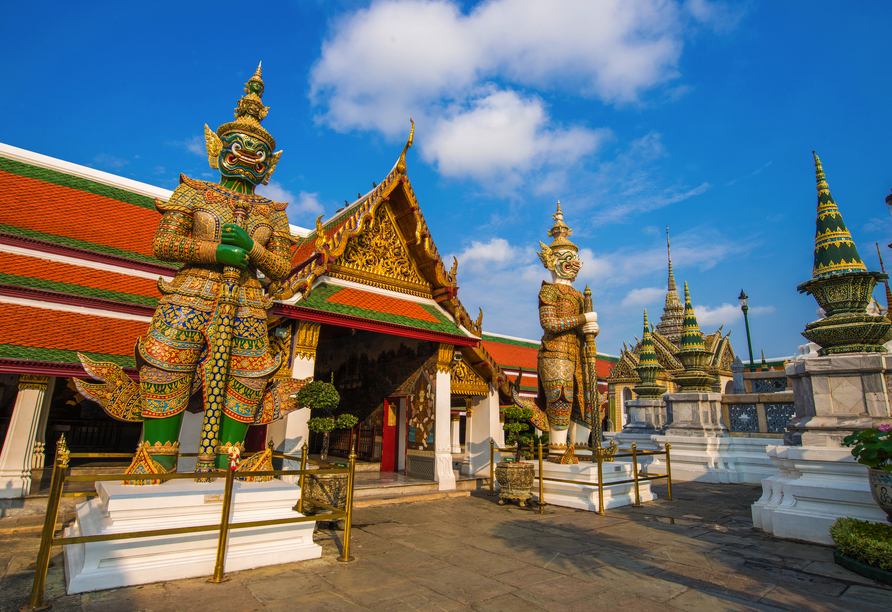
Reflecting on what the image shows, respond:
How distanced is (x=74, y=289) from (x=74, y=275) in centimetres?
52

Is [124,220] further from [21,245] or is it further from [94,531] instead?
[94,531]

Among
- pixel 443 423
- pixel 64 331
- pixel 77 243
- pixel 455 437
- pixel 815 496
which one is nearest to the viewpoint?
pixel 815 496

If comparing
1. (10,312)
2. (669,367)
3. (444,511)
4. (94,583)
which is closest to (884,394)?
(444,511)

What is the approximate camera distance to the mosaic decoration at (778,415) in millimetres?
10867

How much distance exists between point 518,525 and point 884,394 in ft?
15.1

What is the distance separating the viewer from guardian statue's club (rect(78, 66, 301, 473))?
14.4 feet

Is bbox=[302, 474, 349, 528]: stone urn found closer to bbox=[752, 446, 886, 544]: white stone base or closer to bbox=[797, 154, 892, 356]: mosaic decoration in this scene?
bbox=[752, 446, 886, 544]: white stone base

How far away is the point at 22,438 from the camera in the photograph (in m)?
6.57

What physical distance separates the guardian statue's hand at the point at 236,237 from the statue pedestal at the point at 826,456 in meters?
6.67

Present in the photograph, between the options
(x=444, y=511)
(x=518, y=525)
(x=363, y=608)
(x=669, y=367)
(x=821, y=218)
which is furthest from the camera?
(x=669, y=367)

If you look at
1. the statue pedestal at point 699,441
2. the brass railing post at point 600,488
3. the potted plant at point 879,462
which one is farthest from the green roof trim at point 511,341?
the potted plant at point 879,462

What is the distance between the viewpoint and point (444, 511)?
7.16 meters

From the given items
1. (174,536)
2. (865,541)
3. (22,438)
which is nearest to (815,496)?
(865,541)

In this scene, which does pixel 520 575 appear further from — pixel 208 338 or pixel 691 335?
pixel 691 335
